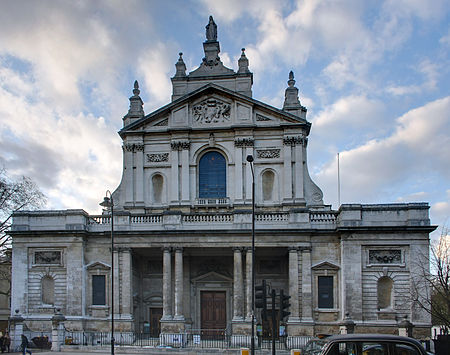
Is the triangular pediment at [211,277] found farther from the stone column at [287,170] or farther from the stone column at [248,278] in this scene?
the stone column at [287,170]

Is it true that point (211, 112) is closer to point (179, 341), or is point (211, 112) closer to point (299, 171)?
point (299, 171)

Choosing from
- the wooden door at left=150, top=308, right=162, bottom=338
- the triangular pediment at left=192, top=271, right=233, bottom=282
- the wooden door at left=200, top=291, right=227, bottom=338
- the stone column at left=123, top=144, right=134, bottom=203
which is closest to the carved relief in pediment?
the stone column at left=123, top=144, right=134, bottom=203

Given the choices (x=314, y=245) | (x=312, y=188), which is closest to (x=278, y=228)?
(x=314, y=245)

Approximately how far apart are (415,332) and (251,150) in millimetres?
15054

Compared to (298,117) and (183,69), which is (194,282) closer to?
(298,117)

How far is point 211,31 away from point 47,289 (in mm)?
21412

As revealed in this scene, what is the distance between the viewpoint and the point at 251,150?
37.1m

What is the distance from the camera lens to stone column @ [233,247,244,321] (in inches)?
1270

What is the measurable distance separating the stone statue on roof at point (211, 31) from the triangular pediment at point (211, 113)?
16.6 ft

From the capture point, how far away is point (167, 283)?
1307 inches

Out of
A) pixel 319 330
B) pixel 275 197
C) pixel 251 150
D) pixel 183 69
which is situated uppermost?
pixel 183 69

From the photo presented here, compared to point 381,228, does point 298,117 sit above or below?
above

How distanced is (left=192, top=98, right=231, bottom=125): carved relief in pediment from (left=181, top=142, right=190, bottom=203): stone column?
205 centimetres

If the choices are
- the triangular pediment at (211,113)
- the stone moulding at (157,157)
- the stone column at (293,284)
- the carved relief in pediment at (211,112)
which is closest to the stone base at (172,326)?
the stone column at (293,284)
